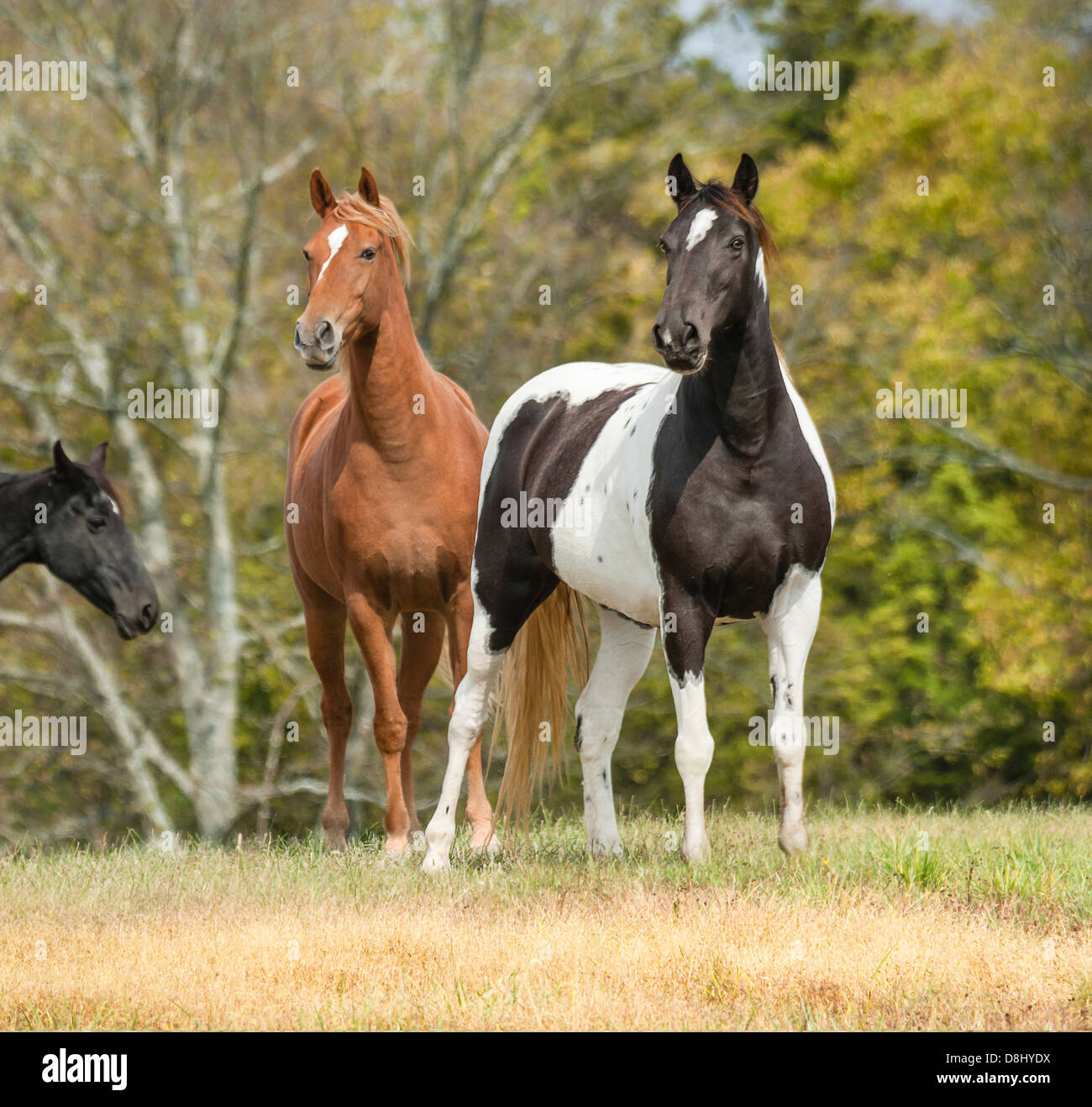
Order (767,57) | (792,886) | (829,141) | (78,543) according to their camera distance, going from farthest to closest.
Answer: (829,141) → (767,57) → (78,543) → (792,886)

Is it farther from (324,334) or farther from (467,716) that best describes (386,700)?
(324,334)

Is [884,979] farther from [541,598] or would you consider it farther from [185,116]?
[185,116]

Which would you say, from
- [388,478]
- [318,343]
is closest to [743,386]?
[318,343]

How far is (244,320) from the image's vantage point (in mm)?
17953

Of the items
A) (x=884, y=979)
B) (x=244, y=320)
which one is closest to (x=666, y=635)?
(x=884, y=979)

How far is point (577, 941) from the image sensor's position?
511 centimetres

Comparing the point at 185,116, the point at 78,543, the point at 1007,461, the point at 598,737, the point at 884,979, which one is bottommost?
the point at 884,979

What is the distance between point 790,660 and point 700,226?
5.98ft

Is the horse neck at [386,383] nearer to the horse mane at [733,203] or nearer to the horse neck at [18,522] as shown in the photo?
the horse neck at [18,522]

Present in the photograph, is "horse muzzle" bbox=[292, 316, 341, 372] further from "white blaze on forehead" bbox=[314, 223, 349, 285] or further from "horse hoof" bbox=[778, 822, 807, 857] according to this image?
"horse hoof" bbox=[778, 822, 807, 857]

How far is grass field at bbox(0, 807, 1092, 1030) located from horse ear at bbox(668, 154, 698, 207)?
278cm

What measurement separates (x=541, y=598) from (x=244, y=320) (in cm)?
1143

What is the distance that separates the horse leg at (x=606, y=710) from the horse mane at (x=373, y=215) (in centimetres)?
223
